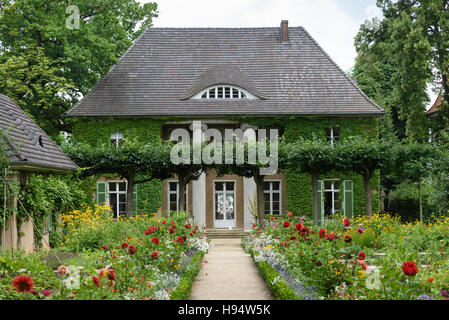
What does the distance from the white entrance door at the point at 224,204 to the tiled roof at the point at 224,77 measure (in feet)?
12.2

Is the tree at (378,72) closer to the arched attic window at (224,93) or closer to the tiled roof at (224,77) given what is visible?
the tiled roof at (224,77)

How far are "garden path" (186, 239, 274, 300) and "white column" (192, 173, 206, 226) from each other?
28.1 feet

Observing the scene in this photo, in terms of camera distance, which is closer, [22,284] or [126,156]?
[22,284]

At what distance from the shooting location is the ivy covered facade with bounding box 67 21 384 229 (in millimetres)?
21484

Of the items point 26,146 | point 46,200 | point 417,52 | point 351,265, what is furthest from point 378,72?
point 351,265

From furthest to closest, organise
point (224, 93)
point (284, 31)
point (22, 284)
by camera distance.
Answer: point (284, 31), point (224, 93), point (22, 284)

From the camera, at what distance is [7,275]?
254 inches

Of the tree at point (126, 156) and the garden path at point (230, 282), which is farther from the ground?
the tree at point (126, 156)

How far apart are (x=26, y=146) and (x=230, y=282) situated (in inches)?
229

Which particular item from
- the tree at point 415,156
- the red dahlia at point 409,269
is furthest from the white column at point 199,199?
the red dahlia at point 409,269

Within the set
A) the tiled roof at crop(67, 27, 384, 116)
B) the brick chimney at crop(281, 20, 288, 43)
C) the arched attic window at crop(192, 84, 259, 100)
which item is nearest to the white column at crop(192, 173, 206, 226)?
the tiled roof at crop(67, 27, 384, 116)

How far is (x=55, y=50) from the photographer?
71.1 ft

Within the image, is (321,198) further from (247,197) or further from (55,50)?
(55,50)

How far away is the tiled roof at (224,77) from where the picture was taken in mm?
21516
